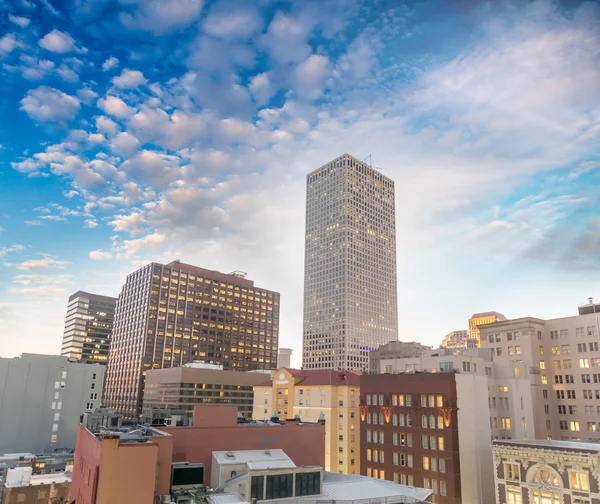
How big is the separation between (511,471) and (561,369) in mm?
57669

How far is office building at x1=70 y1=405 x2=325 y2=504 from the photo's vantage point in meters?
35.0

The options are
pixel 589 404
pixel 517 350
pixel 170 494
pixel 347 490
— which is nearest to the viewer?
pixel 170 494

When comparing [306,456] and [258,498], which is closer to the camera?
[258,498]

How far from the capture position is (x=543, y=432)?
111 meters

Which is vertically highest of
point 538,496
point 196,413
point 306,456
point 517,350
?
point 517,350

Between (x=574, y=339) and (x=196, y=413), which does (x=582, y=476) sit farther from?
(x=574, y=339)

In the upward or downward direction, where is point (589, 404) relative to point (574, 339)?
downward

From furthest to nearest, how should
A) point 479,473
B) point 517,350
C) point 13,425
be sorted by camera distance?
point 13,425 → point 517,350 → point 479,473

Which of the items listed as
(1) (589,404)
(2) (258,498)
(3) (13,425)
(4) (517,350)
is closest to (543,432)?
(1) (589,404)

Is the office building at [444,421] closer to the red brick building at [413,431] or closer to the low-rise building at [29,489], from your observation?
the red brick building at [413,431]

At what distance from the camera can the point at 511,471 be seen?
69.4 meters

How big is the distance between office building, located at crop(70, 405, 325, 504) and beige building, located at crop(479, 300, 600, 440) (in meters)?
74.7

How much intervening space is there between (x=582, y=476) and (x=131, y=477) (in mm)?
57479

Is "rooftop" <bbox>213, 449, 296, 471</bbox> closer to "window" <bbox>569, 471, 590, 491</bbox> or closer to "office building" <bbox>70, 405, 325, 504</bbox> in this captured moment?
"office building" <bbox>70, 405, 325, 504</bbox>
